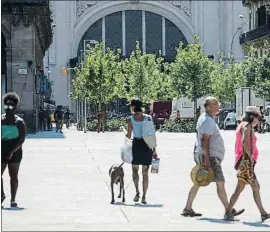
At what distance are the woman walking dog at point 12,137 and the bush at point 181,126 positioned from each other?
1705 inches

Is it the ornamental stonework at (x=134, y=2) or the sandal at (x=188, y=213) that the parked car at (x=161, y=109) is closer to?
the ornamental stonework at (x=134, y=2)

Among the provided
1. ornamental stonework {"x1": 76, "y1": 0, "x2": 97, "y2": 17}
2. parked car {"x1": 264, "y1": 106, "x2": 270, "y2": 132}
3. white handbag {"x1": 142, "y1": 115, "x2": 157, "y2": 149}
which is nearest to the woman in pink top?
white handbag {"x1": 142, "y1": 115, "x2": 157, "y2": 149}

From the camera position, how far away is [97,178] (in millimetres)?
19062

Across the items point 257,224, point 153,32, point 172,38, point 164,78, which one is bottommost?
point 257,224

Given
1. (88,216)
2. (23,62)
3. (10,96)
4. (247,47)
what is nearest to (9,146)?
(10,96)

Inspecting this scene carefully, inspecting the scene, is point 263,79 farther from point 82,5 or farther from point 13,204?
point 13,204

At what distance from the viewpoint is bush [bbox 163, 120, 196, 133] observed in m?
57.2

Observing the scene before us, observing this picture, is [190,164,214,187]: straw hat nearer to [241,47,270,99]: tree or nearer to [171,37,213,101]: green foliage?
[241,47,270,99]: tree

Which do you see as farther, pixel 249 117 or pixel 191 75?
pixel 191 75

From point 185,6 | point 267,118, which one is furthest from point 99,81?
point 185,6

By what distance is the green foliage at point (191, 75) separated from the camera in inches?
2616

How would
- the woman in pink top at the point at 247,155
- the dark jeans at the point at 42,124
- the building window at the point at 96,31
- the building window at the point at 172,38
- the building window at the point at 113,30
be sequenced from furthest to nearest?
the building window at the point at 172,38
the building window at the point at 96,31
the building window at the point at 113,30
the dark jeans at the point at 42,124
the woman in pink top at the point at 247,155

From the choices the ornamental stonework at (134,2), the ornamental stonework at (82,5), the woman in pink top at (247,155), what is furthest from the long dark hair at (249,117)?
the ornamental stonework at (82,5)

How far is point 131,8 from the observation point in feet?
328
